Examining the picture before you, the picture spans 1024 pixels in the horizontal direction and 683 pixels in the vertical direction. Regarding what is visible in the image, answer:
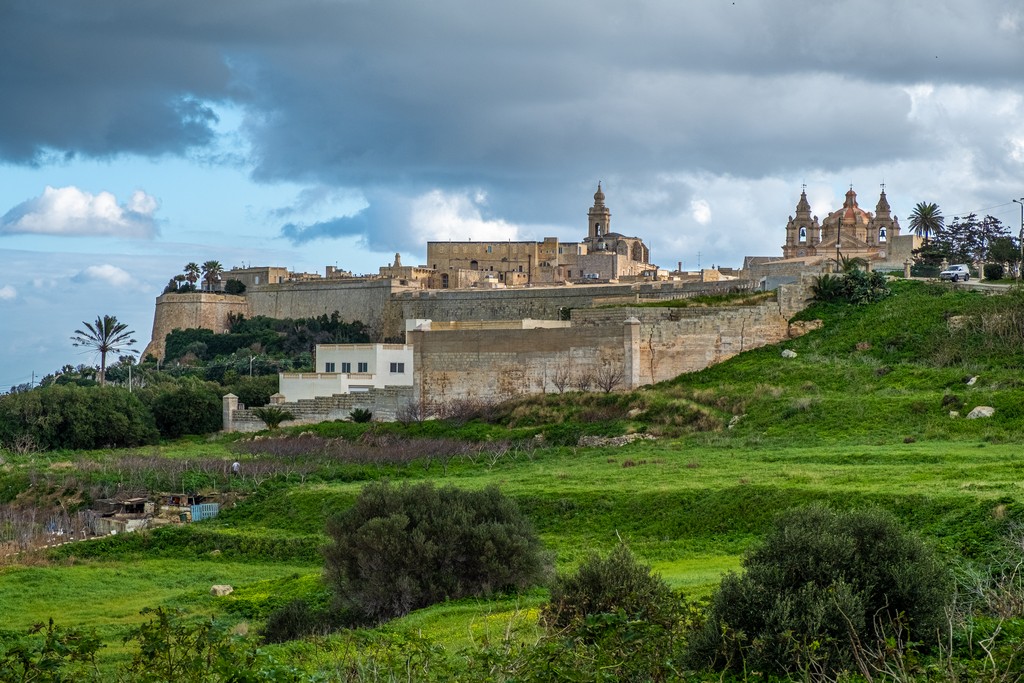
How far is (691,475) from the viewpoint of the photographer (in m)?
24.8

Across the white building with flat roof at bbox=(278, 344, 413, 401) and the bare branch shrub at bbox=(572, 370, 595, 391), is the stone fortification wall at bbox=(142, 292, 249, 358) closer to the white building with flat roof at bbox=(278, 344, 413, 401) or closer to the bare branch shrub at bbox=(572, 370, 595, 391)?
the white building with flat roof at bbox=(278, 344, 413, 401)

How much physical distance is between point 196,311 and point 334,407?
38032 millimetres

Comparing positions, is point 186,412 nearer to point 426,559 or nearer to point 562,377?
point 562,377

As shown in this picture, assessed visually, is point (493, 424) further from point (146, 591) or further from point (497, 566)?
point (497, 566)

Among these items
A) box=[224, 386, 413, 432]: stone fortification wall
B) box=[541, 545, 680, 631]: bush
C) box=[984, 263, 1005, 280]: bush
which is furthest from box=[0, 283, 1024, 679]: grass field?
box=[984, 263, 1005, 280]: bush

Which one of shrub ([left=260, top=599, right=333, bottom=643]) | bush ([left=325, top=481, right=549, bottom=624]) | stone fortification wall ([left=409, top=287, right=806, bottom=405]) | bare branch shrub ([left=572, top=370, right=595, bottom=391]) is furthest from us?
bare branch shrub ([left=572, top=370, right=595, bottom=391])

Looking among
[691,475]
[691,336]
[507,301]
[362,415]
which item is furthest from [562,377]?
[507,301]

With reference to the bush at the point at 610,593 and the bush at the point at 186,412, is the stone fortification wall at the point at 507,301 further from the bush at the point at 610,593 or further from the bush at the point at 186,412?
the bush at the point at 610,593

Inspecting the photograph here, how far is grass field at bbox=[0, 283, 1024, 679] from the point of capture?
19.2 m

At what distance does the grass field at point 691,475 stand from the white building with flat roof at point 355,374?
5656 mm

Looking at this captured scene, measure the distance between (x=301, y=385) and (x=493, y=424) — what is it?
11164 millimetres

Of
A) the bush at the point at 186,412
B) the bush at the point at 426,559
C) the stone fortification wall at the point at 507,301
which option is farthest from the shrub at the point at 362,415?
the bush at the point at 426,559

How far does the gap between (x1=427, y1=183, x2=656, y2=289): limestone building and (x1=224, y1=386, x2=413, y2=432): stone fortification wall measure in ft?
103

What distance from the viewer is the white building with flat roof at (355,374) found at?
144 ft
